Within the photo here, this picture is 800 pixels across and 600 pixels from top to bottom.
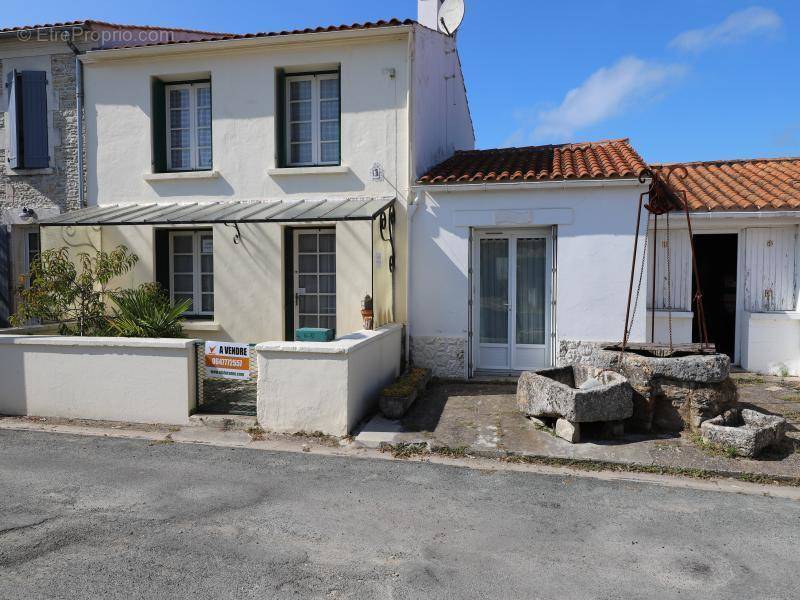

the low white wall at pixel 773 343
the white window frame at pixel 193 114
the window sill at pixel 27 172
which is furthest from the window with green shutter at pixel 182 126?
the low white wall at pixel 773 343

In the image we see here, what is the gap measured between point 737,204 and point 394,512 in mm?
7769

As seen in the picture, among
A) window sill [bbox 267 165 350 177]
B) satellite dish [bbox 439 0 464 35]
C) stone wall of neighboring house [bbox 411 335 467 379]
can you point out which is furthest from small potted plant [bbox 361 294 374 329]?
satellite dish [bbox 439 0 464 35]

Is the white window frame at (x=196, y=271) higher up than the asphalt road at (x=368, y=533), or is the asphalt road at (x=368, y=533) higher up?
the white window frame at (x=196, y=271)

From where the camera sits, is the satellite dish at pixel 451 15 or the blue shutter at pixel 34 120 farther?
the satellite dish at pixel 451 15

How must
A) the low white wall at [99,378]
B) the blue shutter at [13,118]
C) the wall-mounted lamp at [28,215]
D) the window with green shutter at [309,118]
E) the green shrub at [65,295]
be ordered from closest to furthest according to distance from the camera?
the low white wall at [99,378], the green shrub at [65,295], the window with green shutter at [309,118], the blue shutter at [13,118], the wall-mounted lamp at [28,215]

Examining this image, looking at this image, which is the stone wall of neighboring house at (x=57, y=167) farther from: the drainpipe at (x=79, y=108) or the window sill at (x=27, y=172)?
the drainpipe at (x=79, y=108)

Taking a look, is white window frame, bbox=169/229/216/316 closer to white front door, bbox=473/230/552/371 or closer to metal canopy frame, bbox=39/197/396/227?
metal canopy frame, bbox=39/197/396/227

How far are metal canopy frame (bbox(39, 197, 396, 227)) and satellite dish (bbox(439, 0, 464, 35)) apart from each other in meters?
4.45

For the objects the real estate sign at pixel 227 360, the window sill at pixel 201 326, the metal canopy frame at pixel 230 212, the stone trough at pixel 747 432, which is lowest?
the stone trough at pixel 747 432

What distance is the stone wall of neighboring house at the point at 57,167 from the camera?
976 cm

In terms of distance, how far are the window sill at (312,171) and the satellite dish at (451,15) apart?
414 centimetres

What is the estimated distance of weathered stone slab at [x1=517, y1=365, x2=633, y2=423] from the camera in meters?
5.59

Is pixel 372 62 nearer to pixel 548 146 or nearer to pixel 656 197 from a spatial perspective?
pixel 548 146

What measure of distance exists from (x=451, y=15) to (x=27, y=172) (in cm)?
876
